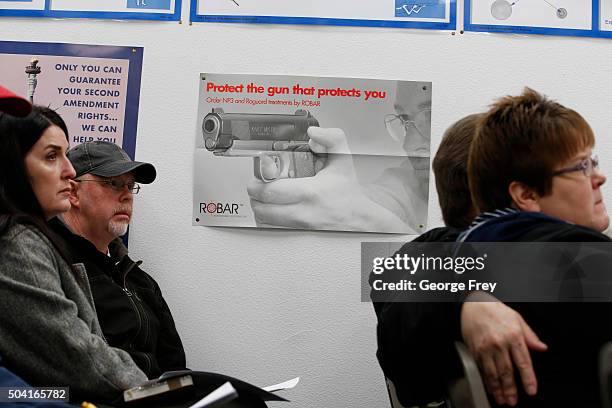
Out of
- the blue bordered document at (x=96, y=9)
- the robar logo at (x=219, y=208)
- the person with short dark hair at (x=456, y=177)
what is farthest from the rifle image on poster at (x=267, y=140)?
the person with short dark hair at (x=456, y=177)

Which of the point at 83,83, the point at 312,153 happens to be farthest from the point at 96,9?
the point at 312,153

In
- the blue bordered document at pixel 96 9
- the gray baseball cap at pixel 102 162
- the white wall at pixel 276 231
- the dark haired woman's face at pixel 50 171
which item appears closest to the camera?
A: the dark haired woman's face at pixel 50 171

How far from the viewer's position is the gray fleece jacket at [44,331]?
1.29m

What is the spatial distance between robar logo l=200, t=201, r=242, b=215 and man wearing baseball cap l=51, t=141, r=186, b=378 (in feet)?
0.67

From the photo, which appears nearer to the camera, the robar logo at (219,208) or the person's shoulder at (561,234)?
the person's shoulder at (561,234)

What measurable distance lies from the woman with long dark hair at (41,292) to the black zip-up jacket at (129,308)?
0.23 m

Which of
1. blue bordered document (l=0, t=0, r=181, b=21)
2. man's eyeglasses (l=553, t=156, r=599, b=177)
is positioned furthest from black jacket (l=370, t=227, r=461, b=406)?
blue bordered document (l=0, t=0, r=181, b=21)

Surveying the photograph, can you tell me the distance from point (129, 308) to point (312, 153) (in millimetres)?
788

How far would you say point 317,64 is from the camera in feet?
7.13

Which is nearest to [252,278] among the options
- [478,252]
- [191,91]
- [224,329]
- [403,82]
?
[224,329]

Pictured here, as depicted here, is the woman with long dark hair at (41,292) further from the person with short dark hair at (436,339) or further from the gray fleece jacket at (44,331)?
the person with short dark hair at (436,339)

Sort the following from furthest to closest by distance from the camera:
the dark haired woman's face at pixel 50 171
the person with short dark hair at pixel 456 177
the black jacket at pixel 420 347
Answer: the dark haired woman's face at pixel 50 171 → the person with short dark hair at pixel 456 177 → the black jacket at pixel 420 347

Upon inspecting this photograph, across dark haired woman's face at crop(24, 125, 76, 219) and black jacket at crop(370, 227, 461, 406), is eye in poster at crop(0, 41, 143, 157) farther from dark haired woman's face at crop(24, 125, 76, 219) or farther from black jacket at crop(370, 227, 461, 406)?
black jacket at crop(370, 227, 461, 406)

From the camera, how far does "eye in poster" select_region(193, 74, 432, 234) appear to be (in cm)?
211
